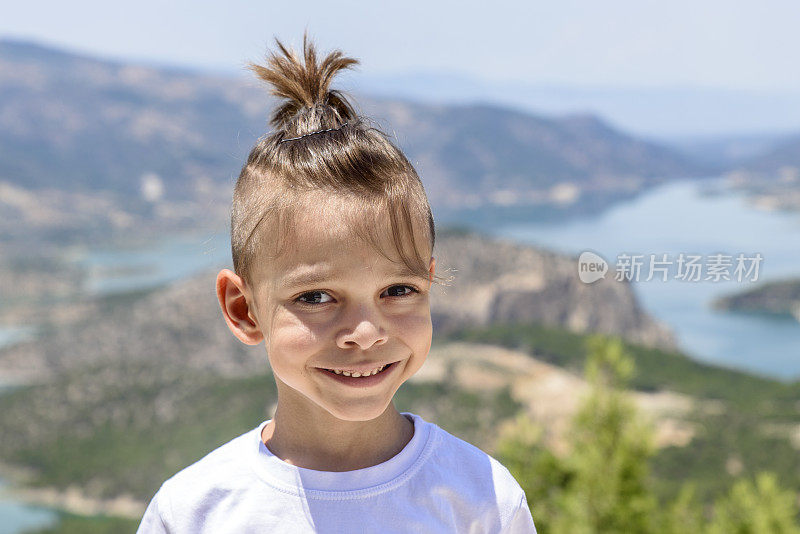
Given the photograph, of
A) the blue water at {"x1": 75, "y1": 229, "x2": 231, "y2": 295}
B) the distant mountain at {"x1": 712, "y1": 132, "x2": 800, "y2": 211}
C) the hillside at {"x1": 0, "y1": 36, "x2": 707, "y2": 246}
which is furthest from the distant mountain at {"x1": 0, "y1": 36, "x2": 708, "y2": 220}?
the blue water at {"x1": 75, "y1": 229, "x2": 231, "y2": 295}

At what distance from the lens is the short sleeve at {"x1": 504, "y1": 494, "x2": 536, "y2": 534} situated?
1.59 metres

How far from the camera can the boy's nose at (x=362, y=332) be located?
1.49 metres

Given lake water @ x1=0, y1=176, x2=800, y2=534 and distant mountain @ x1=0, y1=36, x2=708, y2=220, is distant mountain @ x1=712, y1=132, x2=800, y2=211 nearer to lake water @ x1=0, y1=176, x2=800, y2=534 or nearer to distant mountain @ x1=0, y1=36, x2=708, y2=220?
lake water @ x1=0, y1=176, x2=800, y2=534

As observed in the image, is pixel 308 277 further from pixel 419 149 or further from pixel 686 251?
pixel 419 149

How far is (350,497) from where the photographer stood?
154 centimetres

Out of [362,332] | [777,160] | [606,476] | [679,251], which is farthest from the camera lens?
[777,160]

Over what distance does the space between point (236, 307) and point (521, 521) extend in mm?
723

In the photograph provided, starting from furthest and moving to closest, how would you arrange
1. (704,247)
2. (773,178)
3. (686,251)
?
(773,178), (704,247), (686,251)

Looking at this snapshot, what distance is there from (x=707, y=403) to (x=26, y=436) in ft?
146

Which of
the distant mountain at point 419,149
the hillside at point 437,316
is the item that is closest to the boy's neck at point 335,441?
the hillside at point 437,316

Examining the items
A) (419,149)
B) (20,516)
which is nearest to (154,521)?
(20,516)

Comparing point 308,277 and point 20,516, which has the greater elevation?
point 308,277

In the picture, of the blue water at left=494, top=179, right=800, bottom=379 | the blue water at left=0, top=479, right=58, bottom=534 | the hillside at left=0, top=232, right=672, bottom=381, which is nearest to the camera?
the blue water at left=0, top=479, right=58, bottom=534

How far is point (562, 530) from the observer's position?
6.16m
